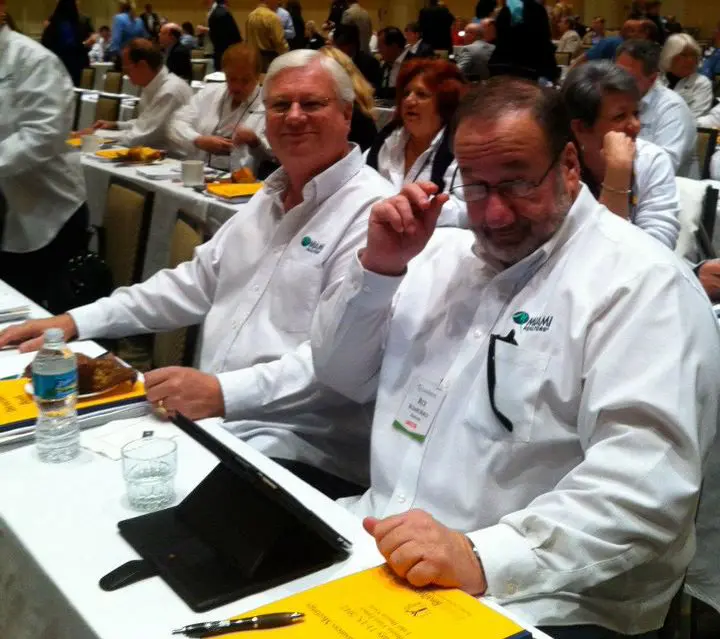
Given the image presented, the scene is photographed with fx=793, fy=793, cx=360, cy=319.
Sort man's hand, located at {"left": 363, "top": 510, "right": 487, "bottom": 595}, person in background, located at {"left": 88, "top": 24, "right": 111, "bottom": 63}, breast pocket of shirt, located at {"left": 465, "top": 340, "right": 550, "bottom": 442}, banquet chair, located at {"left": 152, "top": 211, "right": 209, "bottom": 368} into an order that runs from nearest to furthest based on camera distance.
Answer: man's hand, located at {"left": 363, "top": 510, "right": 487, "bottom": 595} → breast pocket of shirt, located at {"left": 465, "top": 340, "right": 550, "bottom": 442} → banquet chair, located at {"left": 152, "top": 211, "right": 209, "bottom": 368} → person in background, located at {"left": 88, "top": 24, "right": 111, "bottom": 63}

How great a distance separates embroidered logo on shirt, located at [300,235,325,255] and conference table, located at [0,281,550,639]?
2.15 ft

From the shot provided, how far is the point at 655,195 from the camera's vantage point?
9.36 ft

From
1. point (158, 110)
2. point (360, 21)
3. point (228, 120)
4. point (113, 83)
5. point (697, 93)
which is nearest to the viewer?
point (228, 120)

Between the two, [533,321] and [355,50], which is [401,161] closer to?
[533,321]

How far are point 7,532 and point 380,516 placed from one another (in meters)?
0.63

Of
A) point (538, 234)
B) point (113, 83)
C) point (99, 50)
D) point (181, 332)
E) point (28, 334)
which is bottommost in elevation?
point (99, 50)

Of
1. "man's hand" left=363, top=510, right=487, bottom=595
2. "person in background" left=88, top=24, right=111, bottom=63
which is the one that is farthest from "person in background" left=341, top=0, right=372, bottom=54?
"man's hand" left=363, top=510, right=487, bottom=595

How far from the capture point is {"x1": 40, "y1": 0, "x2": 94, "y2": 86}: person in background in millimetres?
7234

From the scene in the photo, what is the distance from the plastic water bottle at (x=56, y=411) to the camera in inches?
52.3

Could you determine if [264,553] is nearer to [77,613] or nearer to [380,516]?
[77,613]

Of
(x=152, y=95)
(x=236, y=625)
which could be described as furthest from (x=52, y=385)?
(x=152, y=95)

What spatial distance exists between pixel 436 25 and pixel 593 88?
6.65 metres

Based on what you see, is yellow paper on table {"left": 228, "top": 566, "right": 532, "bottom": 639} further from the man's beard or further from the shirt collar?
the shirt collar

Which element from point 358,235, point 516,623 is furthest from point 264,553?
point 358,235
